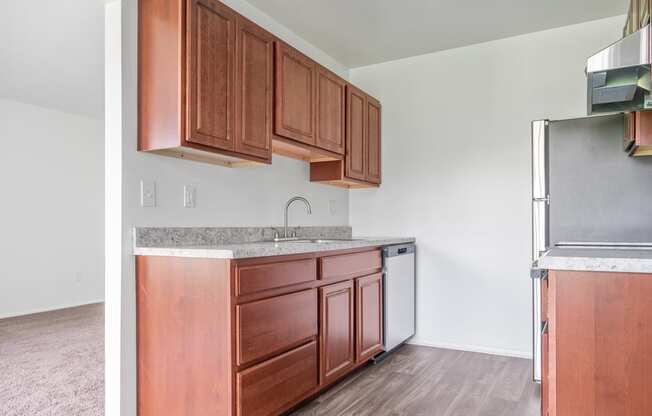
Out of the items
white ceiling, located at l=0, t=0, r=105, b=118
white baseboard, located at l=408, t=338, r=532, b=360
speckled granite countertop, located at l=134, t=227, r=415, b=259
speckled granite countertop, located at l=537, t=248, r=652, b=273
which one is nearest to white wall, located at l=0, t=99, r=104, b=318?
white ceiling, located at l=0, t=0, r=105, b=118

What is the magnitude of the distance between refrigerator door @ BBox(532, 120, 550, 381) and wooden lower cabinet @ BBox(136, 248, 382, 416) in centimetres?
131

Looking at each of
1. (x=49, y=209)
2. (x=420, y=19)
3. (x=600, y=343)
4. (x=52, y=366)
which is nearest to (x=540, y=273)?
(x=600, y=343)

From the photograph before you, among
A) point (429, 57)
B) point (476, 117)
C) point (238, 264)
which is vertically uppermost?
point (429, 57)

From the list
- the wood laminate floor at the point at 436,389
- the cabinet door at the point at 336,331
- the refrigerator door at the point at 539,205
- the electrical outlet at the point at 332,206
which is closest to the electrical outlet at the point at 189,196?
the cabinet door at the point at 336,331

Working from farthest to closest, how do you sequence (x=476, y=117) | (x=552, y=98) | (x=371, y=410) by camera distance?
(x=476, y=117)
(x=552, y=98)
(x=371, y=410)

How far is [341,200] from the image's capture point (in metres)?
4.06

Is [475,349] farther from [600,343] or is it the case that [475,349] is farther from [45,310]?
[45,310]

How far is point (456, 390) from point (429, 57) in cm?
267

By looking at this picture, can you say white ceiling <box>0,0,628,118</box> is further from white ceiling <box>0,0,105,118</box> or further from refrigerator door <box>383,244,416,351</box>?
refrigerator door <box>383,244,416,351</box>

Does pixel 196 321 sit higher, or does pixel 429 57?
pixel 429 57

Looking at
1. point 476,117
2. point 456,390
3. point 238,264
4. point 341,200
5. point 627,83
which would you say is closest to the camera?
point 627,83

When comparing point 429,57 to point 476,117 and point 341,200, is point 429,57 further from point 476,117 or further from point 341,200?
point 341,200

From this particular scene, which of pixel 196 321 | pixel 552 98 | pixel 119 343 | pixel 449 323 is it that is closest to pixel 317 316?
pixel 196 321

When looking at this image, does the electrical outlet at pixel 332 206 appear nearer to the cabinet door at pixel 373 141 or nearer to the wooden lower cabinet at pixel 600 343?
the cabinet door at pixel 373 141
